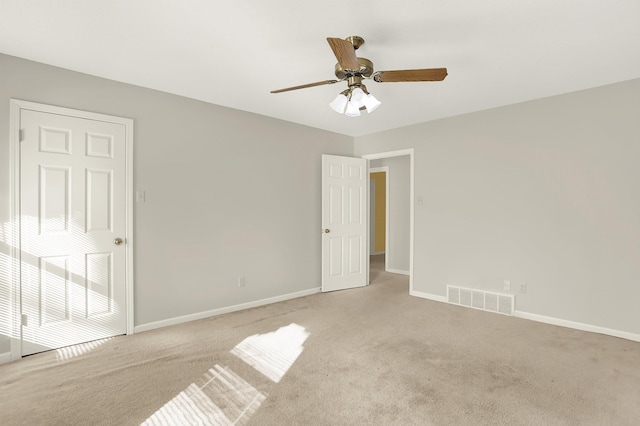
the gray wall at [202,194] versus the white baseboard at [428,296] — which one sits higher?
the gray wall at [202,194]

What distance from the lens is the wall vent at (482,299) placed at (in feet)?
12.4

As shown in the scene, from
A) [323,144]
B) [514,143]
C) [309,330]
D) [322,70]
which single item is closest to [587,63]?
[514,143]

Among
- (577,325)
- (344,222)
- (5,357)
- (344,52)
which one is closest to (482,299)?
(577,325)

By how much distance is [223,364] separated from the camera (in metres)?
2.60

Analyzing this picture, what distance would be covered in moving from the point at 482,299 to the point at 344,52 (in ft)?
11.5

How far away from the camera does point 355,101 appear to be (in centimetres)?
257

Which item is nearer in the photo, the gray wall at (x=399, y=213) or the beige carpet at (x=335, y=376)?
the beige carpet at (x=335, y=376)

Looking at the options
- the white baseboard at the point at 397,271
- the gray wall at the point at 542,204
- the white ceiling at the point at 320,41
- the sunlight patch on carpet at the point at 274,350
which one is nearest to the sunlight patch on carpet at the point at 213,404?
the sunlight patch on carpet at the point at 274,350

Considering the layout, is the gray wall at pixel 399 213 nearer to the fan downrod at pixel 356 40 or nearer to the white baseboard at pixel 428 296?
the white baseboard at pixel 428 296

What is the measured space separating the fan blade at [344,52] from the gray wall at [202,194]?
2.30 meters

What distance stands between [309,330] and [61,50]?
10.8 feet

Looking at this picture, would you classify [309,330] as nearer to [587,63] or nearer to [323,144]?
[323,144]

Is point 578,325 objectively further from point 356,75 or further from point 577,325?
point 356,75

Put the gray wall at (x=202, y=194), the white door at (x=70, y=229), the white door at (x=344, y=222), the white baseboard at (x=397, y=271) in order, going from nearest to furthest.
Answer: the white door at (x=70, y=229), the gray wall at (x=202, y=194), the white door at (x=344, y=222), the white baseboard at (x=397, y=271)
